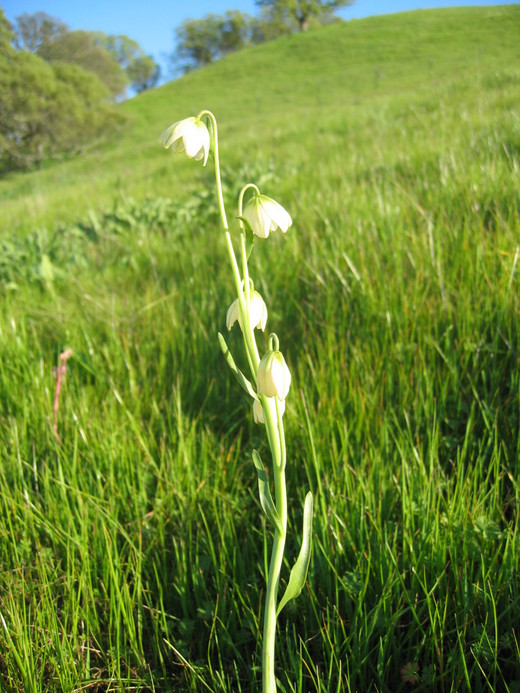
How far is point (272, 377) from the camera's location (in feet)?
2.26

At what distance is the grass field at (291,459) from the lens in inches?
37.2

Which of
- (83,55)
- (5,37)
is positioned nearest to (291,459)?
(5,37)

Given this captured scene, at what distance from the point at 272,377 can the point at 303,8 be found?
211 ft

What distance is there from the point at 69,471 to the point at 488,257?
151cm

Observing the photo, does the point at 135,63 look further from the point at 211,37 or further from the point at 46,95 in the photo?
the point at 46,95

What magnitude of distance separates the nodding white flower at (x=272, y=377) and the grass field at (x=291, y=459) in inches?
17.4

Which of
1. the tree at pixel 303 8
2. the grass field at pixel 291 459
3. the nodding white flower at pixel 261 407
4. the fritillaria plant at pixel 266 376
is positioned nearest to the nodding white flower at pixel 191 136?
the fritillaria plant at pixel 266 376

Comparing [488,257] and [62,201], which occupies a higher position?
[62,201]

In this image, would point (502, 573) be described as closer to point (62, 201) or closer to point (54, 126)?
point (62, 201)

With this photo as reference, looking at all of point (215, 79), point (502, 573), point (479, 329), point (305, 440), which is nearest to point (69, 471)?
point (305, 440)

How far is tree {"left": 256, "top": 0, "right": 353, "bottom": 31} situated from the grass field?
60299 millimetres

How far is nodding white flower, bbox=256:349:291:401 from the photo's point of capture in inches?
27.1

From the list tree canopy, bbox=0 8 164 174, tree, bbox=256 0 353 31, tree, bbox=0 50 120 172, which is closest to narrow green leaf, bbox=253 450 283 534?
tree canopy, bbox=0 8 164 174

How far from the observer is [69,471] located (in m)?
1.34
